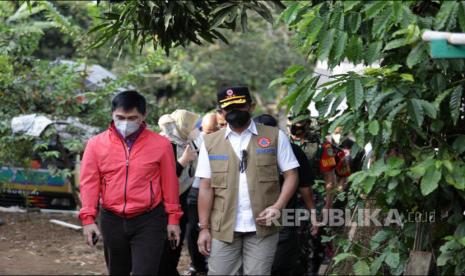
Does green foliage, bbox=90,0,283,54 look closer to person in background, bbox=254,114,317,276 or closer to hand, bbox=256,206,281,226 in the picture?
person in background, bbox=254,114,317,276

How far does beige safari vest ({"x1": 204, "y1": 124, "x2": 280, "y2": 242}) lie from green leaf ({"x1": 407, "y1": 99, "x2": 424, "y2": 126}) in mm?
1256

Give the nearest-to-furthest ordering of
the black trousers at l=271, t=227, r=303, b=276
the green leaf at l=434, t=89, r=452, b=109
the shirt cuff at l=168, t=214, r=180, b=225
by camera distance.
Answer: the green leaf at l=434, t=89, r=452, b=109, the shirt cuff at l=168, t=214, r=180, b=225, the black trousers at l=271, t=227, r=303, b=276

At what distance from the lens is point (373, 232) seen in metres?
6.62

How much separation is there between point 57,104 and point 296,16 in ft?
20.3

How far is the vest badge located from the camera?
573cm

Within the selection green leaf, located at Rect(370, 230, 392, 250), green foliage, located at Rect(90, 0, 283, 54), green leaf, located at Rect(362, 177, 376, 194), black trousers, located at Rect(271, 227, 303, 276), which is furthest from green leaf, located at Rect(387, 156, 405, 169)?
black trousers, located at Rect(271, 227, 303, 276)

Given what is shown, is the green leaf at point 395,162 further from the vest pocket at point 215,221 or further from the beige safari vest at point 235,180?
the vest pocket at point 215,221

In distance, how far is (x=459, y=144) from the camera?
5.07m

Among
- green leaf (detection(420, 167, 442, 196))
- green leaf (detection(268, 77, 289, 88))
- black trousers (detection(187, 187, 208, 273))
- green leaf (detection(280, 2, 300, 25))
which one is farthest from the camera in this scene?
black trousers (detection(187, 187, 208, 273))

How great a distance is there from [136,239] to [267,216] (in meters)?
1.02

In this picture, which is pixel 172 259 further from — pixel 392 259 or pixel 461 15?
pixel 461 15

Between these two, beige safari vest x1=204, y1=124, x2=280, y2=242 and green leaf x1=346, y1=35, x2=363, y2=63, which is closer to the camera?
green leaf x1=346, y1=35, x2=363, y2=63

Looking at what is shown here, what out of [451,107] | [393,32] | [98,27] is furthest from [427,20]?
[98,27]

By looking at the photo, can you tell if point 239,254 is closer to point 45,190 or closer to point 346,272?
point 346,272
